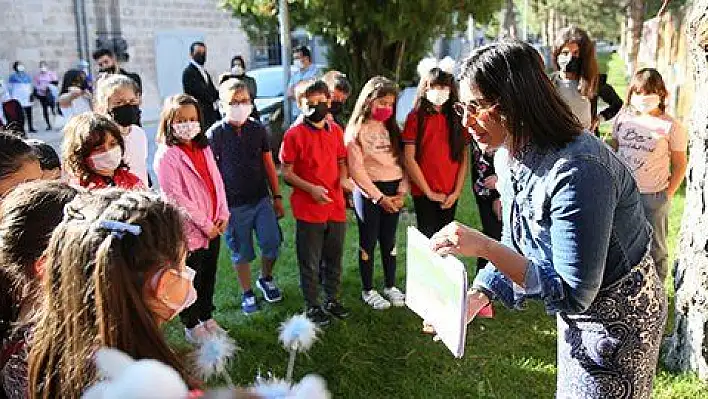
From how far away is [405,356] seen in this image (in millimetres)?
3992

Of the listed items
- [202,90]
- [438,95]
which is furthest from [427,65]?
[202,90]

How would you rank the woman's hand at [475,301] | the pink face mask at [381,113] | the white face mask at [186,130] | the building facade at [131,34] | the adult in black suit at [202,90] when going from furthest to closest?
1. the building facade at [131,34]
2. the adult in black suit at [202,90]
3. the pink face mask at [381,113]
4. the white face mask at [186,130]
5. the woman's hand at [475,301]

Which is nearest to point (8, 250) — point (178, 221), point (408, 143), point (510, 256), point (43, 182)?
point (43, 182)

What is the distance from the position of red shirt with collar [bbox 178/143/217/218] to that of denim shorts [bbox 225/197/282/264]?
454 millimetres

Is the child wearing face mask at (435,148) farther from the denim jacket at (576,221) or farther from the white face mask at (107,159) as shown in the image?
the denim jacket at (576,221)

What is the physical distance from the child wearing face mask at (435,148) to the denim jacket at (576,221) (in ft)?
8.61

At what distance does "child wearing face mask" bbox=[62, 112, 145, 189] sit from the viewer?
3309mm

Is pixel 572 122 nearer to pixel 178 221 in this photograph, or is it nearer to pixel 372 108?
pixel 178 221

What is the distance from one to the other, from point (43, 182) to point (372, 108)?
275 cm

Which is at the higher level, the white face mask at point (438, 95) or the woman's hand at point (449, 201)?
the white face mask at point (438, 95)

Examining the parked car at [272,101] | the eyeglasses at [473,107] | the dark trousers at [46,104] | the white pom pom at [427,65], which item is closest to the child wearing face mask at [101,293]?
the eyeglasses at [473,107]

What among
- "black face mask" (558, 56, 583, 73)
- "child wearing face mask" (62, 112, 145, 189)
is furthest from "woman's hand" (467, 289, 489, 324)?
"black face mask" (558, 56, 583, 73)

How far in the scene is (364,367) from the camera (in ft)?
12.7

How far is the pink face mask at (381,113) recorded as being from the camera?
4570mm
